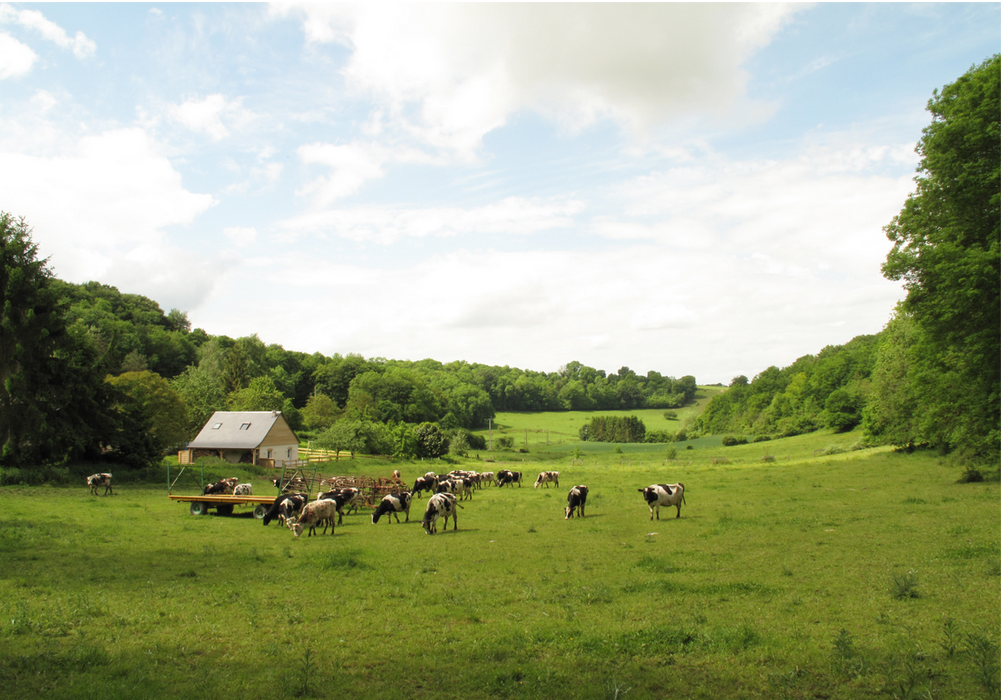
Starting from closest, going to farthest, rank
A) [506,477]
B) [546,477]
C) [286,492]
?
[286,492] → [546,477] → [506,477]

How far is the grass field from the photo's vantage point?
23.5 ft

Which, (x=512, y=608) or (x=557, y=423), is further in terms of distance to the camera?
(x=557, y=423)

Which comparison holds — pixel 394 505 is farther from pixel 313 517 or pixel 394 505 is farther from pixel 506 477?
pixel 506 477

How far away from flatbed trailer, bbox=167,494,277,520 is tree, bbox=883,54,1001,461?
2683cm

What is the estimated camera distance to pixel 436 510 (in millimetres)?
19109

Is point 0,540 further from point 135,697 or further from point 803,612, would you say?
point 803,612

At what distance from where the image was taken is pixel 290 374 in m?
116

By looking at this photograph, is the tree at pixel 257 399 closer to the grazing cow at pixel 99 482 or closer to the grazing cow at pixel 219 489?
the grazing cow at pixel 99 482

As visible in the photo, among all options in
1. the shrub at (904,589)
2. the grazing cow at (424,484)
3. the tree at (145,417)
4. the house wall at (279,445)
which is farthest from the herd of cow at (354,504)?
the house wall at (279,445)

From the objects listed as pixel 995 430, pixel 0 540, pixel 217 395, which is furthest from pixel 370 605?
pixel 217 395

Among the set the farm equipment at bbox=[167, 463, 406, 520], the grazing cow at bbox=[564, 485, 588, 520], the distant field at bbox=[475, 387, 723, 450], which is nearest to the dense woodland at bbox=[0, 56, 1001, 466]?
the farm equipment at bbox=[167, 463, 406, 520]

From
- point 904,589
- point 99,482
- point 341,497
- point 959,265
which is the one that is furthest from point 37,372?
point 959,265

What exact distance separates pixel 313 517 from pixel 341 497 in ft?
11.5

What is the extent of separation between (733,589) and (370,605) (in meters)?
7.18
